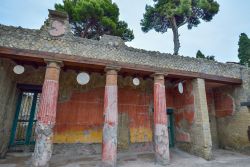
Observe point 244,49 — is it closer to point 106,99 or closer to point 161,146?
point 161,146

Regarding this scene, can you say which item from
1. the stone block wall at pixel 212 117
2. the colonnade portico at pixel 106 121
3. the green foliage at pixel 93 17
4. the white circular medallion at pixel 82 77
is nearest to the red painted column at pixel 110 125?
the colonnade portico at pixel 106 121

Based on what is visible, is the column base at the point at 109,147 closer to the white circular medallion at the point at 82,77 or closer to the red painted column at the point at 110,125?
the red painted column at the point at 110,125

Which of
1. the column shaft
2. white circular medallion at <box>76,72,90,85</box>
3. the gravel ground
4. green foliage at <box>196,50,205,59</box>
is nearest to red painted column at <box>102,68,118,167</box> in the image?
the gravel ground

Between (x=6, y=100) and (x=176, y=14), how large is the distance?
1644cm

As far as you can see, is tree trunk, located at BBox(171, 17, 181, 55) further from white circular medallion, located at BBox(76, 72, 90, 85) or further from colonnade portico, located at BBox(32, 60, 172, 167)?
white circular medallion, located at BBox(76, 72, 90, 85)

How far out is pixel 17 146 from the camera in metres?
6.99

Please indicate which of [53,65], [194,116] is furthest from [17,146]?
[194,116]

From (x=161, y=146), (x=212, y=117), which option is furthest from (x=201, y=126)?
(x=212, y=117)

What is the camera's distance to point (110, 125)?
5.79 meters

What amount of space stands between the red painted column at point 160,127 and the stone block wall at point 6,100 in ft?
17.7

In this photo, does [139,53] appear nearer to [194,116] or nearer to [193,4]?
[194,116]

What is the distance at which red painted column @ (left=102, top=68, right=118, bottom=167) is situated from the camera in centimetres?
555

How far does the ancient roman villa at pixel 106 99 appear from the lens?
571 centimetres

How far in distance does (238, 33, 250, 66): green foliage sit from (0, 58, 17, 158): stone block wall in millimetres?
17392
